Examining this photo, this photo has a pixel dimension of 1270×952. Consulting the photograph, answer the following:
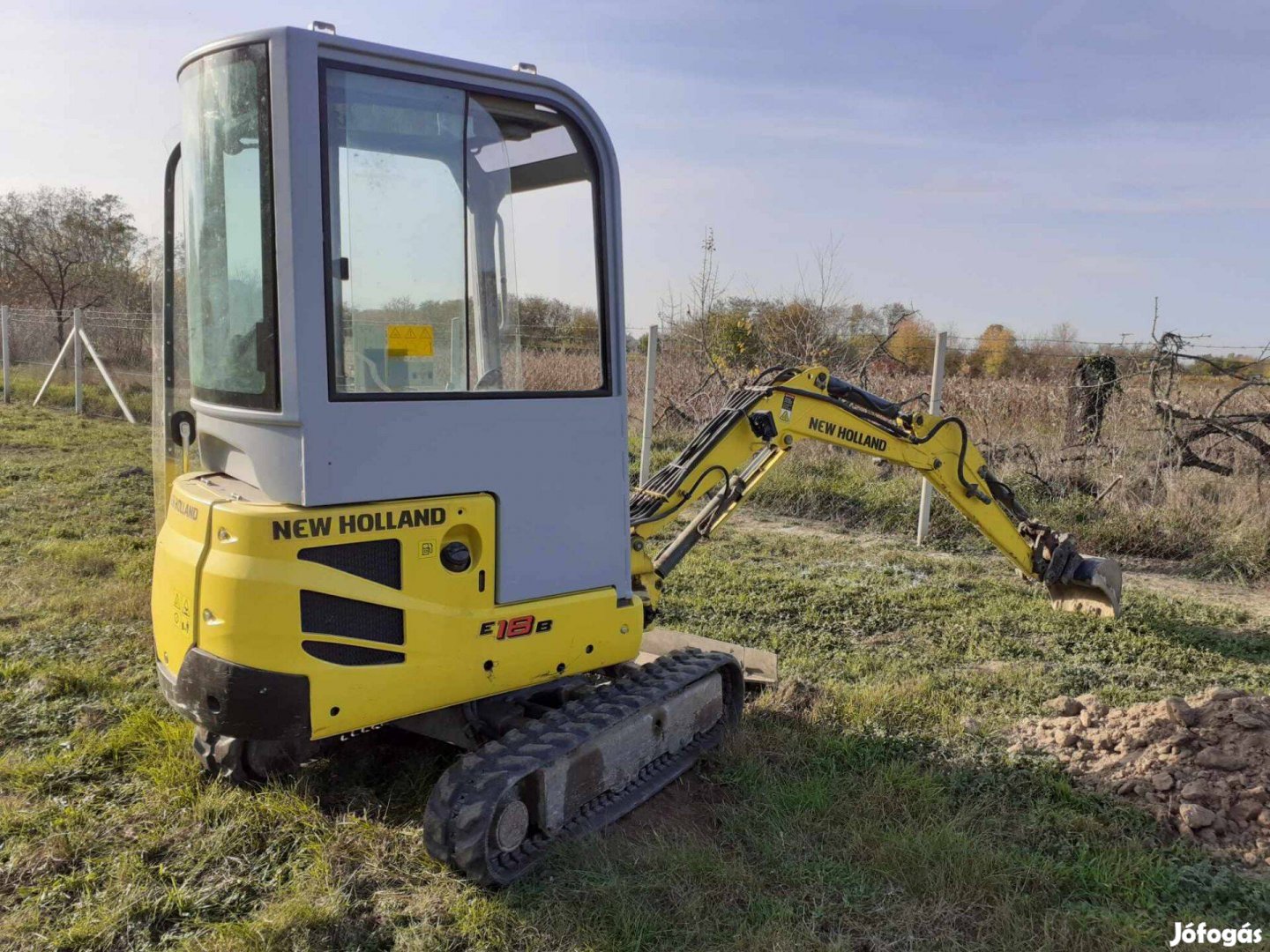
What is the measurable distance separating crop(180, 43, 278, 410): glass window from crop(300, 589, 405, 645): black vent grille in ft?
2.09

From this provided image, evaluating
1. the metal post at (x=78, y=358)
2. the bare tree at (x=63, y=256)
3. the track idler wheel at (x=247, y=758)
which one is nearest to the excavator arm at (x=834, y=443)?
the track idler wheel at (x=247, y=758)

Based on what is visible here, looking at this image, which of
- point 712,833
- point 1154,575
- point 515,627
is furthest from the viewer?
point 1154,575

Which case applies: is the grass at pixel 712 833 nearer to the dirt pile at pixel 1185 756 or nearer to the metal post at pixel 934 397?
the dirt pile at pixel 1185 756

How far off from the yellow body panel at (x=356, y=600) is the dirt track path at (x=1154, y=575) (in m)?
5.44

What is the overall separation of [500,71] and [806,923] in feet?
9.98

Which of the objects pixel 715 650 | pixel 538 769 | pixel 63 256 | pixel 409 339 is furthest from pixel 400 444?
pixel 63 256

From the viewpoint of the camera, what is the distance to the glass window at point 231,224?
116 inches

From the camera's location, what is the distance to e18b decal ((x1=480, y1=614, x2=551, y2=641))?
3342 millimetres

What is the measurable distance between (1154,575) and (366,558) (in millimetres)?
6873

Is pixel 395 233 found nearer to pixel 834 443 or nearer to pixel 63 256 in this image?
pixel 834 443

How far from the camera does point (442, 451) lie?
318cm

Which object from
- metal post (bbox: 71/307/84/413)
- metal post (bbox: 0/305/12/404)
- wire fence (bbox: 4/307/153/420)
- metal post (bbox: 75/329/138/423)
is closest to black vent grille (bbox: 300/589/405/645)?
metal post (bbox: 75/329/138/423)

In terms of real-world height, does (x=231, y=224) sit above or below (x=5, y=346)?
below

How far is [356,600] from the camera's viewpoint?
3051 millimetres
